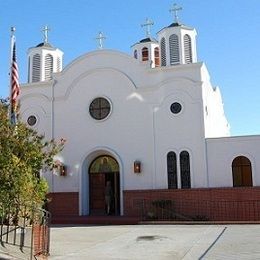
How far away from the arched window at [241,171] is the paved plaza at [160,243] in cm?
398

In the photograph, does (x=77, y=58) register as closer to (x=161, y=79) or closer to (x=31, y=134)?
(x=161, y=79)

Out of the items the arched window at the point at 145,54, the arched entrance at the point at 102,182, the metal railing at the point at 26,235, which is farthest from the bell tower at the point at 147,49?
the metal railing at the point at 26,235

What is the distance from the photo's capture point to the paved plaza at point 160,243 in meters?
11.6

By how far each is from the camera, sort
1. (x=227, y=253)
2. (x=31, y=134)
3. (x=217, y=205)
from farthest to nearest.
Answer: (x=217, y=205)
(x=31, y=134)
(x=227, y=253)

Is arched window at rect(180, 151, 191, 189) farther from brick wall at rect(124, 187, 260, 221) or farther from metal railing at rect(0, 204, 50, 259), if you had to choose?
metal railing at rect(0, 204, 50, 259)

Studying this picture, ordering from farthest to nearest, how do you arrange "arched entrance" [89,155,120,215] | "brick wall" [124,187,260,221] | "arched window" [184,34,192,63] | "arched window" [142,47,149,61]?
"arched window" [142,47,149,61] → "arched window" [184,34,192,63] → "arched entrance" [89,155,120,215] → "brick wall" [124,187,260,221]

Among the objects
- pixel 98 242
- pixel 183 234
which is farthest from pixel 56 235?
pixel 183 234

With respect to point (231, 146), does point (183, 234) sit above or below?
below

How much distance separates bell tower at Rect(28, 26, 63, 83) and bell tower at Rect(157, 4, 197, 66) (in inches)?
277

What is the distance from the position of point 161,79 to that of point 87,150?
18.2 ft

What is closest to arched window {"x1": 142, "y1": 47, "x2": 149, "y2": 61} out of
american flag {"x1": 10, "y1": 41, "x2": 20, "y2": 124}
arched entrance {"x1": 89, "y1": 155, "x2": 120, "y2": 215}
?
arched entrance {"x1": 89, "y1": 155, "x2": 120, "y2": 215}

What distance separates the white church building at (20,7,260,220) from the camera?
22.1 m

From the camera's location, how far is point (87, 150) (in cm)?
2428

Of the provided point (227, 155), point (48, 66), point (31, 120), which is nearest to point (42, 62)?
point (48, 66)
